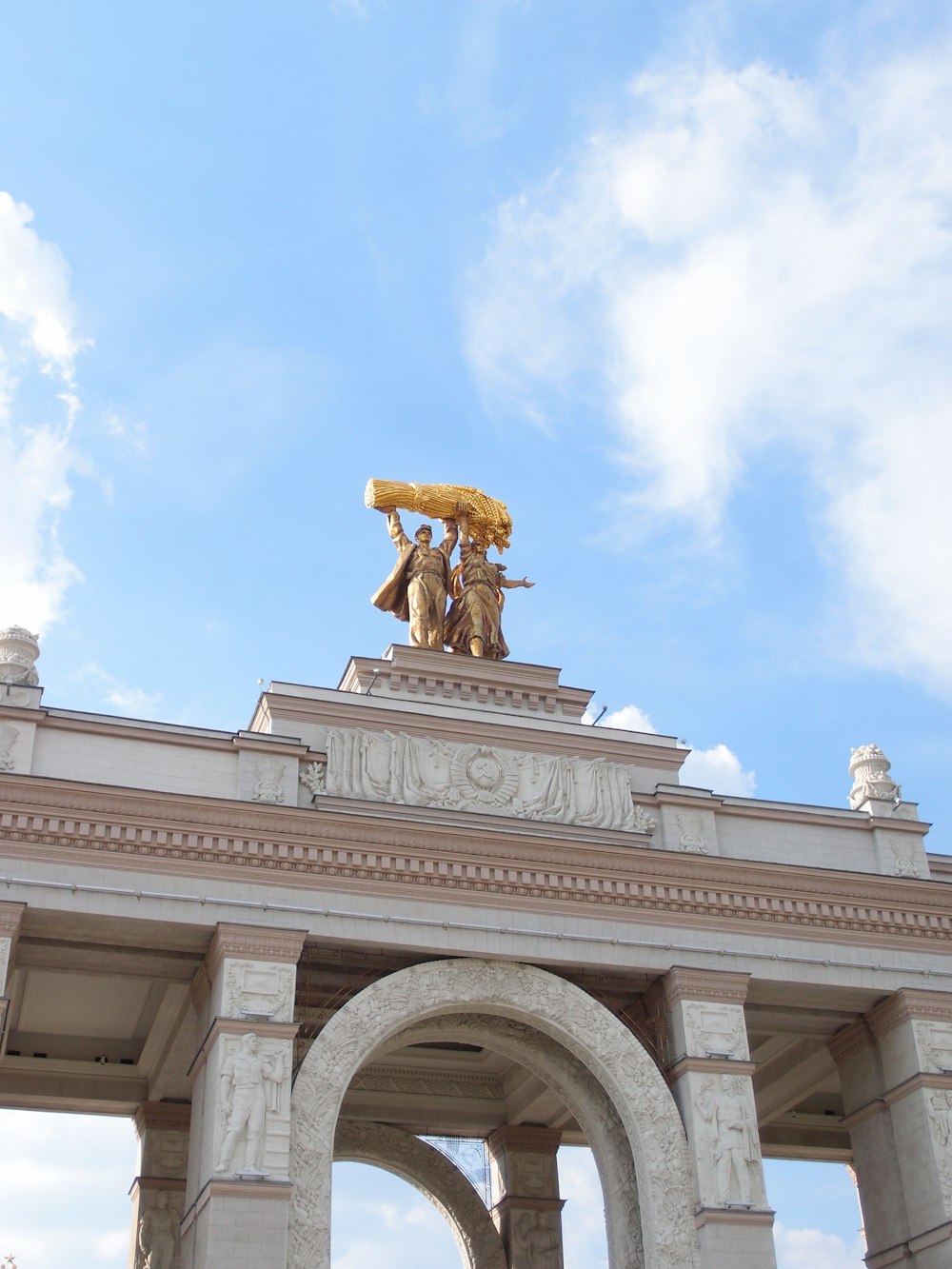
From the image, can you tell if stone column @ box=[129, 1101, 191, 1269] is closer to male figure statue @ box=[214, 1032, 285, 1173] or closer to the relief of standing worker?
male figure statue @ box=[214, 1032, 285, 1173]

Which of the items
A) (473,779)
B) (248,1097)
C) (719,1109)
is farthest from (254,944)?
(719,1109)

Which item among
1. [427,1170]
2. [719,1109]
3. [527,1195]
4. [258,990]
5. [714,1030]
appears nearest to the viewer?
[258,990]

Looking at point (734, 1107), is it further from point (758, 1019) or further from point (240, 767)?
point (240, 767)

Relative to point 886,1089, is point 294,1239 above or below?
below

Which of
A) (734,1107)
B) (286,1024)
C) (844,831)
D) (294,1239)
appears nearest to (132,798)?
(286,1024)

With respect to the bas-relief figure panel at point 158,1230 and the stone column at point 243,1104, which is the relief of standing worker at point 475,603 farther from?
the bas-relief figure panel at point 158,1230

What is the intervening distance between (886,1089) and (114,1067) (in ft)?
34.8

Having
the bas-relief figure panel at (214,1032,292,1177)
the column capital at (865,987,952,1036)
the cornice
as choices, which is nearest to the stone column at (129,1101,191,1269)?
the bas-relief figure panel at (214,1032,292,1177)

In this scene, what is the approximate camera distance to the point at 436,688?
21.7m

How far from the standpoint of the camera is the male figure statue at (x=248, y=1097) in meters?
16.2

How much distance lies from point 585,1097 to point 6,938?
7.32 m

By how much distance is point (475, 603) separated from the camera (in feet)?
75.9

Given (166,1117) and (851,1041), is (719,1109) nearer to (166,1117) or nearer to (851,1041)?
(851,1041)

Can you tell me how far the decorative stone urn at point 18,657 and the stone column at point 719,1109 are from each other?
874cm
